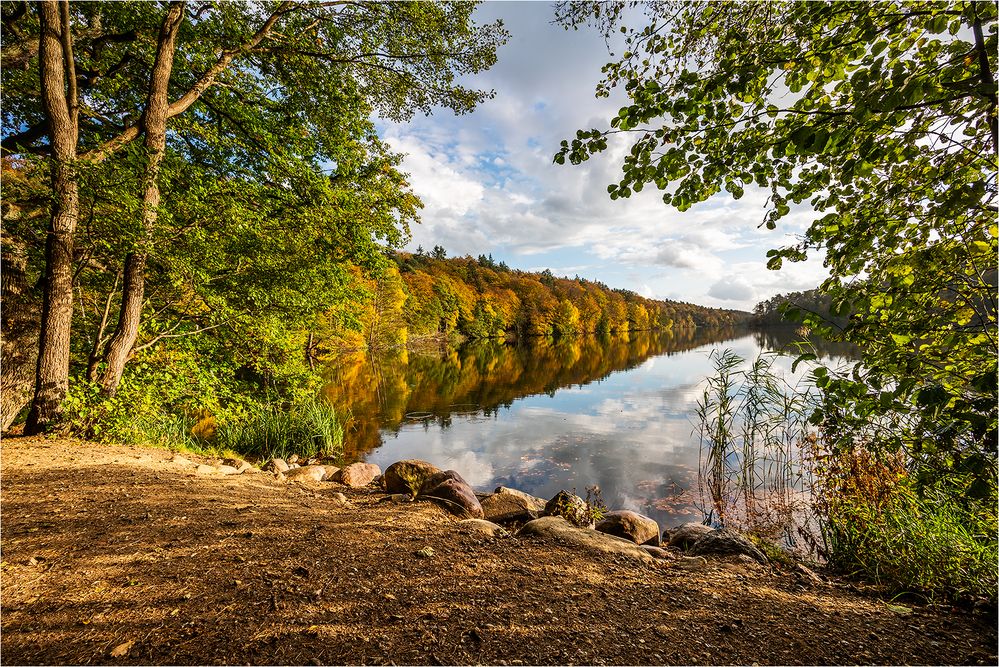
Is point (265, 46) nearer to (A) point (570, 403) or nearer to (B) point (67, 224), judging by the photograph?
(B) point (67, 224)

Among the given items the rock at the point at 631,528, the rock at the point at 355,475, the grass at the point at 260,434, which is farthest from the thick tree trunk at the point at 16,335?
the rock at the point at 631,528

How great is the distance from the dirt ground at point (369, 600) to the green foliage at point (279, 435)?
5.13 metres

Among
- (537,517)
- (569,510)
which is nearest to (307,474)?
(537,517)

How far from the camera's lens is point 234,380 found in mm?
8141

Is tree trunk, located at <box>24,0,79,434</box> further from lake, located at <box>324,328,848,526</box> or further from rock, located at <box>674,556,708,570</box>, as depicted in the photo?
rock, located at <box>674,556,708,570</box>

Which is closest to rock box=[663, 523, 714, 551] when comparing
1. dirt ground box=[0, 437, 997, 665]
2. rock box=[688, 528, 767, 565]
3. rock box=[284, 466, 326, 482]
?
rock box=[688, 528, 767, 565]

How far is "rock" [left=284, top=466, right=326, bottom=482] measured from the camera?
6.97m

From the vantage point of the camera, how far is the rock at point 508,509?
5.96m

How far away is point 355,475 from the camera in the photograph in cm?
723

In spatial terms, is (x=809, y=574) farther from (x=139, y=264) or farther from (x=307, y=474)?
(x=139, y=264)

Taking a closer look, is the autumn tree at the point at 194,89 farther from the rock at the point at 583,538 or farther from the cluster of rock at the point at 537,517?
the rock at the point at 583,538

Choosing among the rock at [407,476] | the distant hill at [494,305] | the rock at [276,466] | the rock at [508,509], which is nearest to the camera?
A: the rock at [508,509]

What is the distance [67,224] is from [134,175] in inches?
50.2

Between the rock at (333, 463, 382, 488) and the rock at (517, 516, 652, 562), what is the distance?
385 cm
